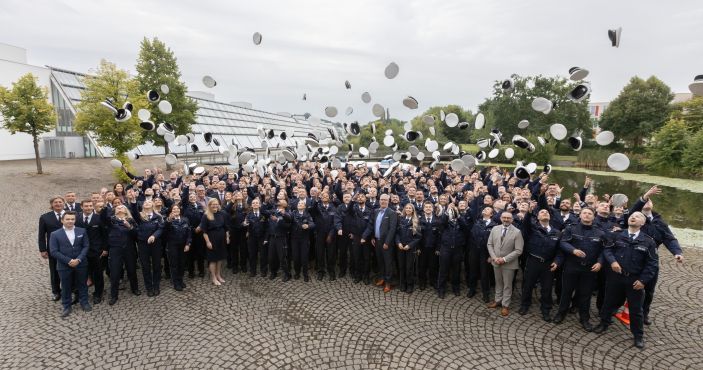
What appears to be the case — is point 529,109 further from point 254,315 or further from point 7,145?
point 7,145

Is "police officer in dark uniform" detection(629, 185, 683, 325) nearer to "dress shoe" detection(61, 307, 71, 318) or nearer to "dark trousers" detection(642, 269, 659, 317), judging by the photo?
"dark trousers" detection(642, 269, 659, 317)

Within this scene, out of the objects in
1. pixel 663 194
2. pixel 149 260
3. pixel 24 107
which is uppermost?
pixel 24 107

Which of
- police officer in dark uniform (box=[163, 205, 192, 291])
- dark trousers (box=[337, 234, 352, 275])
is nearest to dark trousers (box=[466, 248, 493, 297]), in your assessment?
dark trousers (box=[337, 234, 352, 275])

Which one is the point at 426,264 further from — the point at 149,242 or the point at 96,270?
the point at 96,270

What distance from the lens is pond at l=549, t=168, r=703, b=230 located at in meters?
13.2

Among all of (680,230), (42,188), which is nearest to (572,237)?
(680,230)

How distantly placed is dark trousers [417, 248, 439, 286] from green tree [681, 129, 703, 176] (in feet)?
90.7

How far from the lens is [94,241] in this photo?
6.25 m

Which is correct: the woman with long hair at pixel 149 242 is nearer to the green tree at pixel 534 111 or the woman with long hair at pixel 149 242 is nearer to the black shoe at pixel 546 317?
the black shoe at pixel 546 317

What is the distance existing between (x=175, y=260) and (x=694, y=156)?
3235 cm

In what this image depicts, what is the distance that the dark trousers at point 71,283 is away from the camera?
578 cm

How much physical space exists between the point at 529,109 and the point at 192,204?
48.7 m

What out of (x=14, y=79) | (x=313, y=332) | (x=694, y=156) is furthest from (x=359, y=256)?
(x=14, y=79)

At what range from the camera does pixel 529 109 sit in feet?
152
